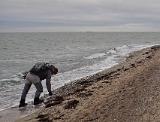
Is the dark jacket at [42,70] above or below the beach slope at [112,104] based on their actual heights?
above

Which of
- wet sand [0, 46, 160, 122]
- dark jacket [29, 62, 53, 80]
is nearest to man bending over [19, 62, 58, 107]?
dark jacket [29, 62, 53, 80]

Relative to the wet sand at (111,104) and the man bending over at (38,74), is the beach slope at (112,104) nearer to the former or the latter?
the wet sand at (111,104)


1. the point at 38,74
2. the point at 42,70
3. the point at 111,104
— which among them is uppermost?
the point at 42,70

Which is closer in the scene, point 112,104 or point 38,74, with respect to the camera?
point 112,104

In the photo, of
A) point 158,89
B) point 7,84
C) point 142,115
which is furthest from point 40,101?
point 7,84

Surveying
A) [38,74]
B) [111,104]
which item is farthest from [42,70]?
[111,104]

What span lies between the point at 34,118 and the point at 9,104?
3684mm

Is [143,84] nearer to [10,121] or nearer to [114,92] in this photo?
[114,92]

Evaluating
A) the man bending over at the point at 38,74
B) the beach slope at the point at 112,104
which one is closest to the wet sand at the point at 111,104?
the beach slope at the point at 112,104

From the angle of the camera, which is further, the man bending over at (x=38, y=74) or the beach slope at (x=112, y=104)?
the man bending over at (x=38, y=74)

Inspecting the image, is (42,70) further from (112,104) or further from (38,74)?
(112,104)

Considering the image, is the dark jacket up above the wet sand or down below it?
above

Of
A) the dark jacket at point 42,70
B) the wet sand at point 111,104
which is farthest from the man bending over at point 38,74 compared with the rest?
the wet sand at point 111,104

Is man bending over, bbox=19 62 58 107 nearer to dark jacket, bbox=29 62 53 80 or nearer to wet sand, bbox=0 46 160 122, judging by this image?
dark jacket, bbox=29 62 53 80
